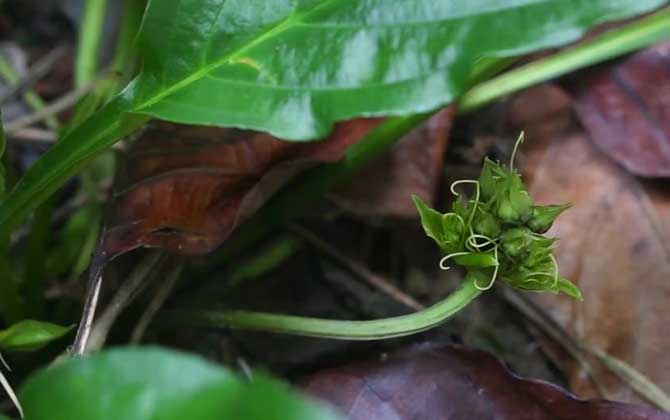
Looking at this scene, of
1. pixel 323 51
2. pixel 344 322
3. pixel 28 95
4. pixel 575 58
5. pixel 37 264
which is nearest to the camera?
pixel 323 51

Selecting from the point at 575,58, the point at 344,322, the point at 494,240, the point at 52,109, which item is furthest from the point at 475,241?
the point at 52,109

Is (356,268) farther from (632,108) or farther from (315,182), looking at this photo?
(632,108)

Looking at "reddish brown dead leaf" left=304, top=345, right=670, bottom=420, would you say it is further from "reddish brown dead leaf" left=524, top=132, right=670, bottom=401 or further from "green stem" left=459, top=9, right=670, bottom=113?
"green stem" left=459, top=9, right=670, bottom=113

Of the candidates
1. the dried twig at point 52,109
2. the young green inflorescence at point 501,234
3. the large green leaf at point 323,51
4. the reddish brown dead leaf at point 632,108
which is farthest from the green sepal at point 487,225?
the dried twig at point 52,109

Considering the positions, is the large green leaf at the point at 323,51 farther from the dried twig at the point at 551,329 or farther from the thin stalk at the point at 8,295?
the dried twig at the point at 551,329

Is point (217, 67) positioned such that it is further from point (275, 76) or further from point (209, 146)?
point (209, 146)
